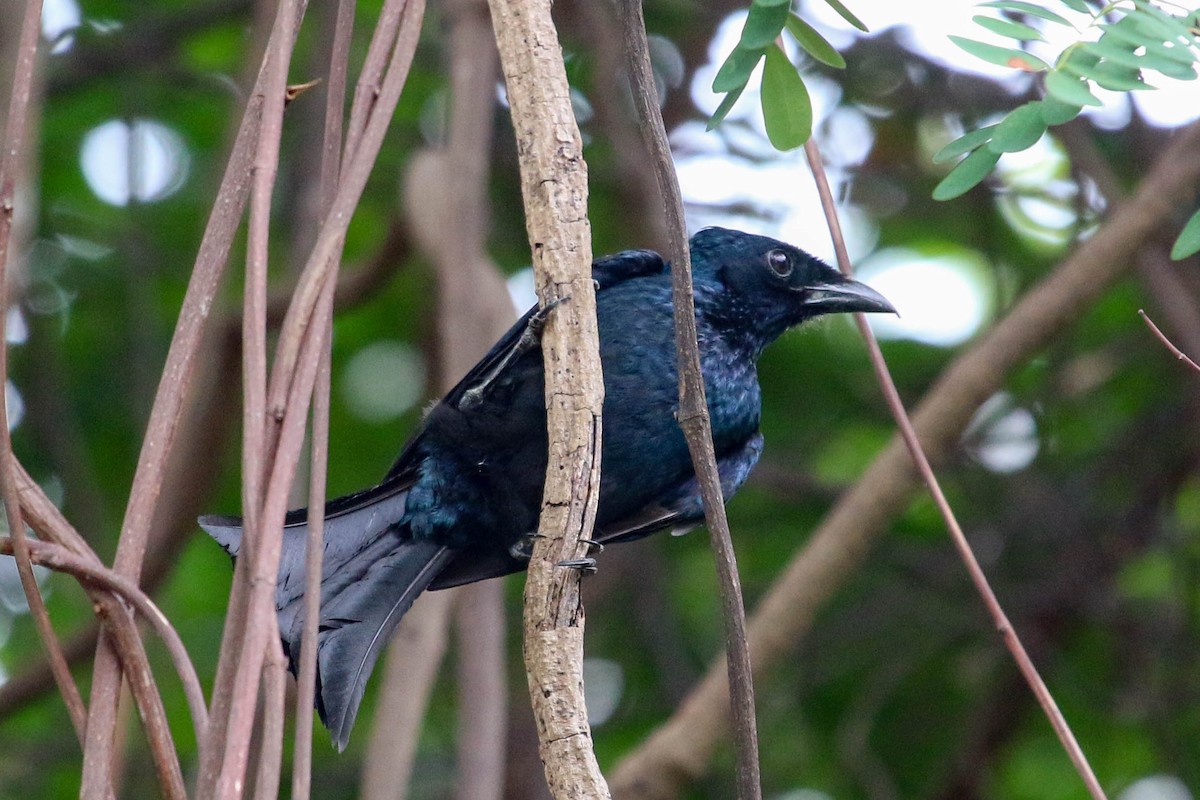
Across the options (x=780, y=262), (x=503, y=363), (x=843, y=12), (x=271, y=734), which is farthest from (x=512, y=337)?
(x=271, y=734)

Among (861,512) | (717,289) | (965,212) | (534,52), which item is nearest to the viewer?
(534,52)

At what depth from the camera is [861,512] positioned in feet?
13.0

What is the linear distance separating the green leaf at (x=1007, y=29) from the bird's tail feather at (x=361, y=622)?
1401 mm

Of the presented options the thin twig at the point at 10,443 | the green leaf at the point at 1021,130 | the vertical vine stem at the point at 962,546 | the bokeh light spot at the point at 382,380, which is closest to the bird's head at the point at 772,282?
the vertical vine stem at the point at 962,546

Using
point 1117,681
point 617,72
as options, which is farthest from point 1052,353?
point 617,72

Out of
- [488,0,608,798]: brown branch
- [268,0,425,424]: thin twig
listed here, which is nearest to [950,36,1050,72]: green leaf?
[488,0,608,798]: brown branch

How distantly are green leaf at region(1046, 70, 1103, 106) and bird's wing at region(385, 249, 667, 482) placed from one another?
1143 millimetres

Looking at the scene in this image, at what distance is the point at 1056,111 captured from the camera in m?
1.91

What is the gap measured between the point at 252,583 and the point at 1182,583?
4454 mm

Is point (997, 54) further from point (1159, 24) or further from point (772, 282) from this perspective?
point (772, 282)

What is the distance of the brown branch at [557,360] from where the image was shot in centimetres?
186

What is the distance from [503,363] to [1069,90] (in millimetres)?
1410

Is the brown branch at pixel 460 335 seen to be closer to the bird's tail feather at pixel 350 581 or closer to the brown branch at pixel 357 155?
the bird's tail feather at pixel 350 581

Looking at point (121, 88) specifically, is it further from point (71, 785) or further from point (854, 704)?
point (854, 704)
